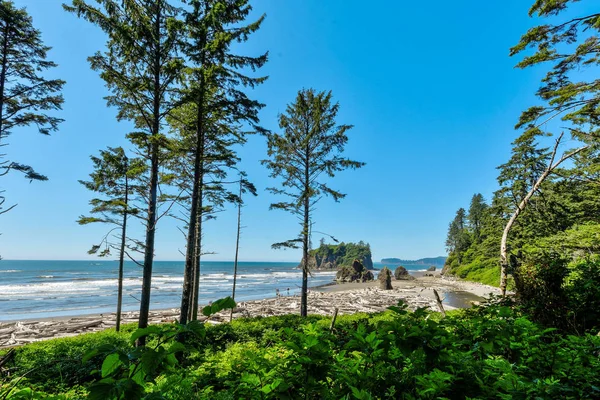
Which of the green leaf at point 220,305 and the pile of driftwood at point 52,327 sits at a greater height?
the green leaf at point 220,305

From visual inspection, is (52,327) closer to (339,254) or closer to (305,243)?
(305,243)

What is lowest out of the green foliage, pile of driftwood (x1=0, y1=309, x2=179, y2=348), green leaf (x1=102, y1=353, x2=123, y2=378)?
pile of driftwood (x1=0, y1=309, x2=179, y2=348)

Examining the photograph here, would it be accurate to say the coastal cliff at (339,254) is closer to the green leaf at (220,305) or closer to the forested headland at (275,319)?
the forested headland at (275,319)

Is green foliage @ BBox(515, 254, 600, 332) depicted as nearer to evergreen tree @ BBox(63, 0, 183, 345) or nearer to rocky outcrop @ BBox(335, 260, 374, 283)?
evergreen tree @ BBox(63, 0, 183, 345)

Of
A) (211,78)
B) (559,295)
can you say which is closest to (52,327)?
(211,78)

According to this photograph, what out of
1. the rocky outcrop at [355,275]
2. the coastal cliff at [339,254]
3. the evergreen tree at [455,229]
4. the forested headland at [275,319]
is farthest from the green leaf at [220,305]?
the coastal cliff at [339,254]

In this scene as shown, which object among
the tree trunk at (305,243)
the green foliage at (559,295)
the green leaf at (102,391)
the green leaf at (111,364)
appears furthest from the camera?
the tree trunk at (305,243)

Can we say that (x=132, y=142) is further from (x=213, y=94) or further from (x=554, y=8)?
(x=554, y=8)

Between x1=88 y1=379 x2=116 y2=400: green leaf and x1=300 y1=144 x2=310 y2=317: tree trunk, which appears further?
x1=300 y1=144 x2=310 y2=317: tree trunk

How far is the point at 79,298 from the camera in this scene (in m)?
27.3

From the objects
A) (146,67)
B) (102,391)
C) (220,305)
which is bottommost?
(102,391)

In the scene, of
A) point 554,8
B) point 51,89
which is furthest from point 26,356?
point 554,8

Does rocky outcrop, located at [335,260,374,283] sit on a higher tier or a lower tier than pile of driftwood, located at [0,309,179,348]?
lower

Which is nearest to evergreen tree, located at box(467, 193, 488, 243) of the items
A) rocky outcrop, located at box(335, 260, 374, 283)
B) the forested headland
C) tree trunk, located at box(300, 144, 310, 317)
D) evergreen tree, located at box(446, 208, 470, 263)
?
evergreen tree, located at box(446, 208, 470, 263)
